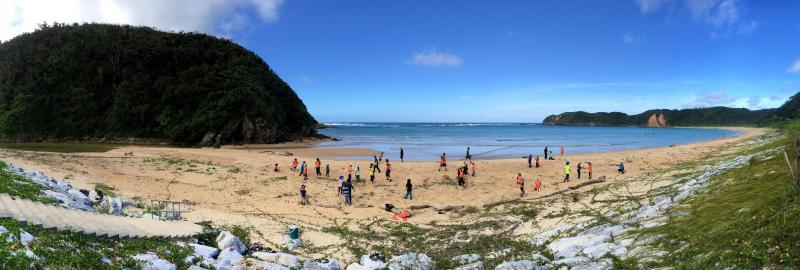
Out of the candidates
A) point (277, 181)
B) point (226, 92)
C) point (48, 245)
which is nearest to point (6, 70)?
point (226, 92)

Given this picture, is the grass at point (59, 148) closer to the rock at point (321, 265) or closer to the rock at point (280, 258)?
the rock at point (280, 258)

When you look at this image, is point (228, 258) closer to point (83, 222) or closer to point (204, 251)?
point (204, 251)

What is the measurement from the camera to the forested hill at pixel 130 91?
5688 centimetres

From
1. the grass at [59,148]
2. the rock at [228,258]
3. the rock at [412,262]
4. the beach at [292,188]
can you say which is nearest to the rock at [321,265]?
the rock at [412,262]

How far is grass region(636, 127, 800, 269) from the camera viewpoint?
4.93 m

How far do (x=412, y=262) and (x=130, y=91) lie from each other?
216 ft

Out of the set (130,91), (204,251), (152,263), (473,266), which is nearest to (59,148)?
(130,91)

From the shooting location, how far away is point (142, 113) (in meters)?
58.0

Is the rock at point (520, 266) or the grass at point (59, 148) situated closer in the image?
the rock at point (520, 266)

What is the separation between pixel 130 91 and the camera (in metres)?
60.5

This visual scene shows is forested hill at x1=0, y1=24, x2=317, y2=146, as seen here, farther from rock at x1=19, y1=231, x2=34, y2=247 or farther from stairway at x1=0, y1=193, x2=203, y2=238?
rock at x1=19, y1=231, x2=34, y2=247

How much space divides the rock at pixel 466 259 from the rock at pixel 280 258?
3671 millimetres

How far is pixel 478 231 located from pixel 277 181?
47.1 ft

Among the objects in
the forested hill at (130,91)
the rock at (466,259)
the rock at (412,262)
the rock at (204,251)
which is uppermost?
the forested hill at (130,91)
